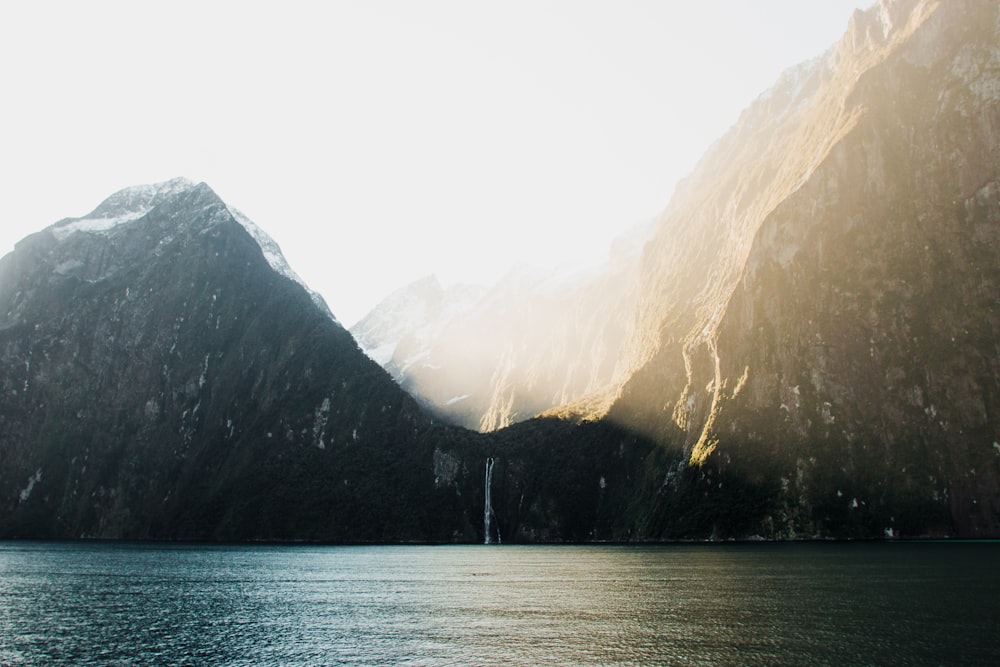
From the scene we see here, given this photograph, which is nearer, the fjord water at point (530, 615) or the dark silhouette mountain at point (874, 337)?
the fjord water at point (530, 615)

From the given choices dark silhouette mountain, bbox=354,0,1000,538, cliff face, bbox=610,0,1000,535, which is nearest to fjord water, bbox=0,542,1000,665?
cliff face, bbox=610,0,1000,535

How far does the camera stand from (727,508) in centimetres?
16712

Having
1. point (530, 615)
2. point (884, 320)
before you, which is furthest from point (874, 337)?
point (530, 615)

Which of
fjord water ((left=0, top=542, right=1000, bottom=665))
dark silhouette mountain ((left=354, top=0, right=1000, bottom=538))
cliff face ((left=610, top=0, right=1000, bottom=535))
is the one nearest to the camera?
fjord water ((left=0, top=542, right=1000, bottom=665))

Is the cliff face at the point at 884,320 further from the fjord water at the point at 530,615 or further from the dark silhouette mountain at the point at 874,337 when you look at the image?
the fjord water at the point at 530,615

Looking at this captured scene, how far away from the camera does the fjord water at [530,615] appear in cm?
4097

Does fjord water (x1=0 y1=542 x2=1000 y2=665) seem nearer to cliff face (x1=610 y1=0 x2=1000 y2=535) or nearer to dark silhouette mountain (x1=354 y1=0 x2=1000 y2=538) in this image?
cliff face (x1=610 y1=0 x2=1000 y2=535)

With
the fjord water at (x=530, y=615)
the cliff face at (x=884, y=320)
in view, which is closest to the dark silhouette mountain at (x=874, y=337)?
the cliff face at (x=884, y=320)

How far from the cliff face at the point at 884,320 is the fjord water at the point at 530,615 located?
55797 mm

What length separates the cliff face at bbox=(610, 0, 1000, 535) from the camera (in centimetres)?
14988

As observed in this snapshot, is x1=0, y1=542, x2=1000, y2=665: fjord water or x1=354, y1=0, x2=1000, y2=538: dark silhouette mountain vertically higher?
x1=354, y1=0, x2=1000, y2=538: dark silhouette mountain

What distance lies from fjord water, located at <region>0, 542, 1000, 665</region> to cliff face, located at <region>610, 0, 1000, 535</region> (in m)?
55.8

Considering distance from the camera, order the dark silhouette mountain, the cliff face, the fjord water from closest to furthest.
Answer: the fjord water → the cliff face → the dark silhouette mountain

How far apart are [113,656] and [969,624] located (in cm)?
5170
